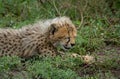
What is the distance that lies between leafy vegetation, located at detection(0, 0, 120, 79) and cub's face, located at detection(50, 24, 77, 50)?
384 mm

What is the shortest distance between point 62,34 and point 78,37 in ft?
A: 3.00

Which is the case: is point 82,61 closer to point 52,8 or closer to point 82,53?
point 82,53

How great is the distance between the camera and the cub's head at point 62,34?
6.97 m

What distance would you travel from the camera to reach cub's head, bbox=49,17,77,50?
6.97 metres

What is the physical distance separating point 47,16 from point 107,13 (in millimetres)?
1184

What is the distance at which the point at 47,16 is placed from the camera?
931 cm

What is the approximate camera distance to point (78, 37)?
7.85 meters

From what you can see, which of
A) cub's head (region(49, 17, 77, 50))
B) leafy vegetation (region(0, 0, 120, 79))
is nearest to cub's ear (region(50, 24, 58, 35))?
cub's head (region(49, 17, 77, 50))

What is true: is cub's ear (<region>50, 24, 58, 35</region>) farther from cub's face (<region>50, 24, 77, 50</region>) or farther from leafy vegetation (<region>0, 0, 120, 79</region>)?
leafy vegetation (<region>0, 0, 120, 79</region>)

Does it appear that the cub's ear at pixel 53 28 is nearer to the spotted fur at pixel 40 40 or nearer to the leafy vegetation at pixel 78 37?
the spotted fur at pixel 40 40

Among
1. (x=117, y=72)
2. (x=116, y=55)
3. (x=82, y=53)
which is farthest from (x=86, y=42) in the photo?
(x=117, y=72)

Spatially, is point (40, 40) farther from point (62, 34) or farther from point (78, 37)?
point (78, 37)

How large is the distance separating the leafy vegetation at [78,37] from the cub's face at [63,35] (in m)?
0.38

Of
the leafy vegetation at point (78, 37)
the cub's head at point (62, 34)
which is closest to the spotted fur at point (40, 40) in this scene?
the cub's head at point (62, 34)
